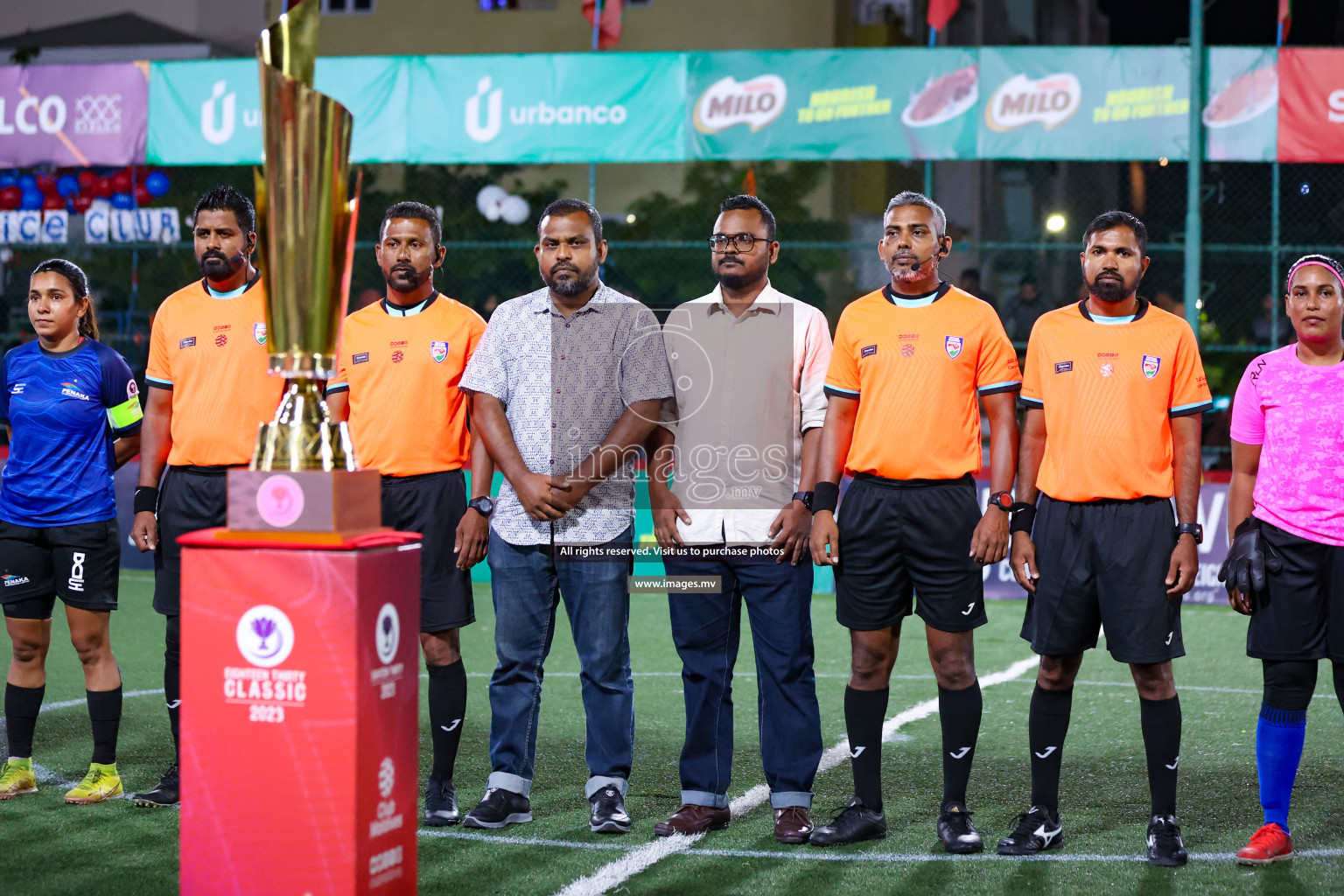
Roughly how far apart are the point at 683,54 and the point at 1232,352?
21.8 feet

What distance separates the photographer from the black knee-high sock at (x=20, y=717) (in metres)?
5.84

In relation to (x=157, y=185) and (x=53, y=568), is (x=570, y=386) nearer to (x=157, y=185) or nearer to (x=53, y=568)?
(x=53, y=568)

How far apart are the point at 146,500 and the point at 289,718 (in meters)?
Result: 2.67

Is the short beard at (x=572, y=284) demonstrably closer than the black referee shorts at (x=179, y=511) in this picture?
Yes

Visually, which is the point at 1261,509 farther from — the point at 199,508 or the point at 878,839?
the point at 199,508

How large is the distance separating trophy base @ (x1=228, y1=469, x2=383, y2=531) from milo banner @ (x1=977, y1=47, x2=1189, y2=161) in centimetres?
1232

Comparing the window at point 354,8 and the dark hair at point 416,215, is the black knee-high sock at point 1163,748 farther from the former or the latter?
the window at point 354,8

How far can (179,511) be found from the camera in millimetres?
5645

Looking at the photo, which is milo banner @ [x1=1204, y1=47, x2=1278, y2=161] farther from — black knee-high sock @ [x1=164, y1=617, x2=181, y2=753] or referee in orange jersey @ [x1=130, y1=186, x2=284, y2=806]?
A: black knee-high sock @ [x1=164, y1=617, x2=181, y2=753]

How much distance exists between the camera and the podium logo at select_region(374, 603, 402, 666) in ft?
11.4

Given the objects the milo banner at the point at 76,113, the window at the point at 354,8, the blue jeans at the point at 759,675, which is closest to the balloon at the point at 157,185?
the milo banner at the point at 76,113

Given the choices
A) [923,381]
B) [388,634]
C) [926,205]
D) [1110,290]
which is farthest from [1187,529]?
[388,634]

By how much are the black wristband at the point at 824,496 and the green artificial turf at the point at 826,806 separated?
1.24 meters

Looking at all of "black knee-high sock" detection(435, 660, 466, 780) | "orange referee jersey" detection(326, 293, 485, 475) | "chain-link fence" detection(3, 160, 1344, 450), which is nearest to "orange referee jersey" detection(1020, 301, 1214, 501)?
"orange referee jersey" detection(326, 293, 485, 475)
